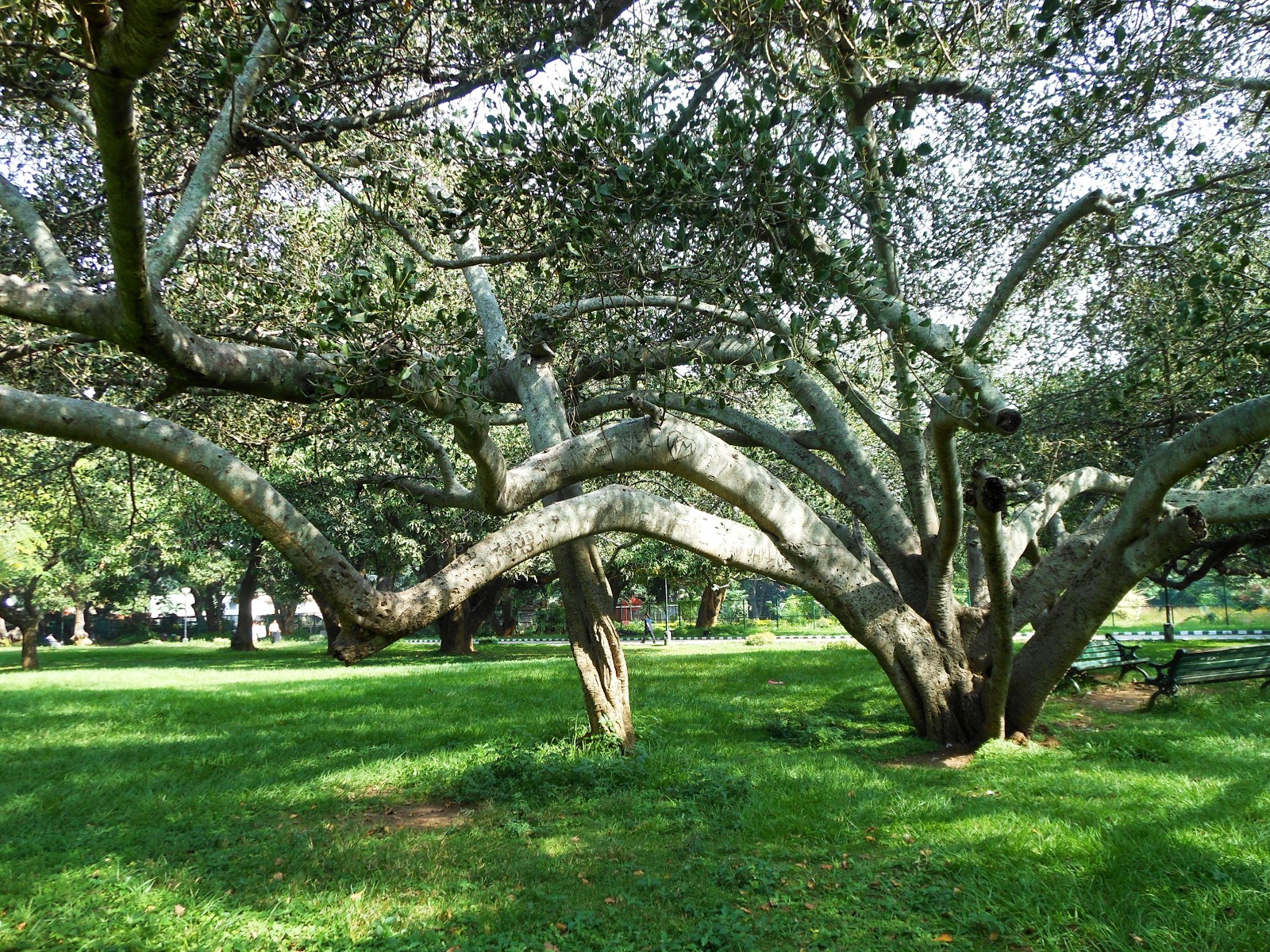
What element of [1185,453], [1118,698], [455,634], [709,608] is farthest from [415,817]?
[709,608]

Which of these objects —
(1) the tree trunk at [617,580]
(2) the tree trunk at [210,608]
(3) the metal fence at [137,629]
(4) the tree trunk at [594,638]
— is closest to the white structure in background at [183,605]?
(2) the tree trunk at [210,608]

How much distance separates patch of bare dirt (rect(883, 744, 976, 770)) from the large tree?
21 cm

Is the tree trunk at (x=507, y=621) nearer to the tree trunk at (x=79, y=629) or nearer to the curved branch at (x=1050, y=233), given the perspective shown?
the tree trunk at (x=79, y=629)

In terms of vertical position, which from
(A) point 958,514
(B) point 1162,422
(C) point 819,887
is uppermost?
(B) point 1162,422

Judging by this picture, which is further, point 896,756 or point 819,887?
point 896,756

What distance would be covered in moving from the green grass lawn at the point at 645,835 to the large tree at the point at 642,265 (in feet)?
4.12

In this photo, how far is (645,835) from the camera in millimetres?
5535

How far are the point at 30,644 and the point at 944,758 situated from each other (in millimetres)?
26319

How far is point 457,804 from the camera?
6.52 m

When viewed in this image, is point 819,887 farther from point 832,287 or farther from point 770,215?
point 770,215

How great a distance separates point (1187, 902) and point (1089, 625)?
313cm

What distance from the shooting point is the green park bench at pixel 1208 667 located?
976 cm

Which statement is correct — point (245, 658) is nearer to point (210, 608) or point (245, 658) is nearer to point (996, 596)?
point (996, 596)

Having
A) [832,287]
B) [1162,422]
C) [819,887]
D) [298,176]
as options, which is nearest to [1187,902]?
[819,887]
